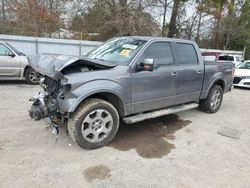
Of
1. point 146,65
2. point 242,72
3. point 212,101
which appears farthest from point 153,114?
point 242,72

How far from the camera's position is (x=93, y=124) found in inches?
152

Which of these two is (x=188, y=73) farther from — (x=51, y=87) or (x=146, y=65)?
(x=51, y=87)

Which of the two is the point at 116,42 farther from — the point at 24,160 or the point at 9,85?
the point at 9,85

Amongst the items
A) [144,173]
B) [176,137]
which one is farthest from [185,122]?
[144,173]

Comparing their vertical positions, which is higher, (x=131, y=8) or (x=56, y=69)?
(x=131, y=8)

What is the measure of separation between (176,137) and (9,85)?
6594 millimetres

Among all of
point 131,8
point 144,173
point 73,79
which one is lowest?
point 144,173

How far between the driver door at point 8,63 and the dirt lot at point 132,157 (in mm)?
3548

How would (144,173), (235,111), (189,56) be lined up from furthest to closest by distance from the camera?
1. (235,111)
2. (189,56)
3. (144,173)

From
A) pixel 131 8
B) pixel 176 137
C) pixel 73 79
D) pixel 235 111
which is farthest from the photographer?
pixel 131 8

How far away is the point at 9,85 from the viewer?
343 inches

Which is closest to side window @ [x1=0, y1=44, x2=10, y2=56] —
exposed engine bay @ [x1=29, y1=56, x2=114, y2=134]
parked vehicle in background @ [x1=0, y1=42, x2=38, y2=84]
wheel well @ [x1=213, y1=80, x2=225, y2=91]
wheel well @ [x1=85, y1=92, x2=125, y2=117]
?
parked vehicle in background @ [x1=0, y1=42, x2=38, y2=84]

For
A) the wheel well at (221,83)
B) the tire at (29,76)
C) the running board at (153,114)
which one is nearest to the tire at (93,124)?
the running board at (153,114)

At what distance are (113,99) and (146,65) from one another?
785 millimetres
